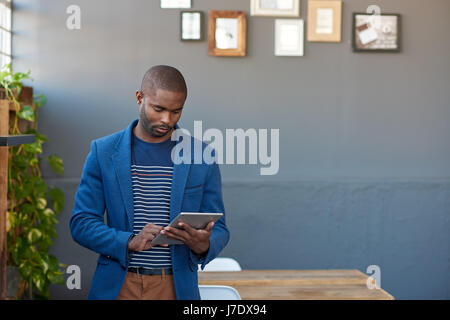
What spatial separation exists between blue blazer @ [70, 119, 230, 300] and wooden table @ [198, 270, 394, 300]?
0.67m

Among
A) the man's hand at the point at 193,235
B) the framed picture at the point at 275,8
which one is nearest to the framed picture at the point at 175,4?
the framed picture at the point at 275,8

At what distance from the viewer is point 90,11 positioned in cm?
313

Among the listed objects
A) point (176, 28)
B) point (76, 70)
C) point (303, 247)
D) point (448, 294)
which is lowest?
point (448, 294)

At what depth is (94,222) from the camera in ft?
4.16

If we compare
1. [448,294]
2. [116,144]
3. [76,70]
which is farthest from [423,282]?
[116,144]

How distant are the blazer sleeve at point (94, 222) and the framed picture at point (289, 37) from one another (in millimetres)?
2120

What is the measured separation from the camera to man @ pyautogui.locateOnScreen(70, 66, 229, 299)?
1.26 m

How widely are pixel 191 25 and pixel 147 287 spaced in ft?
7.09

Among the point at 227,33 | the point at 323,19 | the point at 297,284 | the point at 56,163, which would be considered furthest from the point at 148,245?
the point at 323,19

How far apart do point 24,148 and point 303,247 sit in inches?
65.3

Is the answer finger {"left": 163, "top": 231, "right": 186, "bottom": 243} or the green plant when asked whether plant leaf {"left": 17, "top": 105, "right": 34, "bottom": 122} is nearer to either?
the green plant
